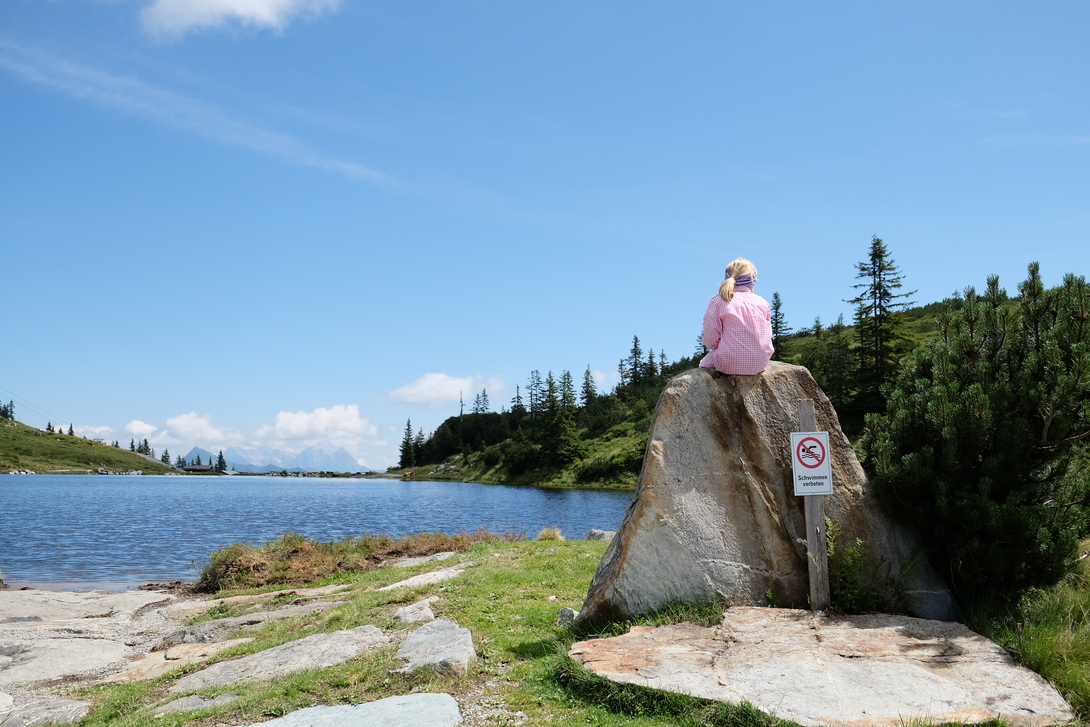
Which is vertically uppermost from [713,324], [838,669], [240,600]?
[713,324]

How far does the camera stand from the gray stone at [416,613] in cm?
1043

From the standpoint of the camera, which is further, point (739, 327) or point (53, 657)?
point (53, 657)

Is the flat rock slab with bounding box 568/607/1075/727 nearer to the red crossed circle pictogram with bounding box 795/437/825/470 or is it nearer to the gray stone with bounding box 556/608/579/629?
the gray stone with bounding box 556/608/579/629

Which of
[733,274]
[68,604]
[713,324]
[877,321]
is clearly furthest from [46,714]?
[877,321]

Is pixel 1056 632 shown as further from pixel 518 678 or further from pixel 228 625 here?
pixel 228 625

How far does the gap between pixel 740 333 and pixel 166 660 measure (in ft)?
34.1

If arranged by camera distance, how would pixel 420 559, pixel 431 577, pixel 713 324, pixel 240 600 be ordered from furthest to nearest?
pixel 420 559 → pixel 240 600 → pixel 431 577 → pixel 713 324

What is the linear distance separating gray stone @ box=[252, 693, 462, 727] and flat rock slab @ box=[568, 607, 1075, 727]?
1.55 meters

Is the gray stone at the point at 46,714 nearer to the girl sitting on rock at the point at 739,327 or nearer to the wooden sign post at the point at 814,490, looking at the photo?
the wooden sign post at the point at 814,490

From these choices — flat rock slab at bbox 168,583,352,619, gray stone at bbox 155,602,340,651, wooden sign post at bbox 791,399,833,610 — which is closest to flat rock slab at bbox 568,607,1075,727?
wooden sign post at bbox 791,399,833,610

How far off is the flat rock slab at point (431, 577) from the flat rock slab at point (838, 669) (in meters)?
7.67

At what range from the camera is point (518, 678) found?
739 cm

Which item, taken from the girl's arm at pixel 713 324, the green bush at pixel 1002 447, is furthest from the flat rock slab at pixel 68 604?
the green bush at pixel 1002 447

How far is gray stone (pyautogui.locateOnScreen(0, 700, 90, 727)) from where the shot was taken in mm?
Result: 7688
